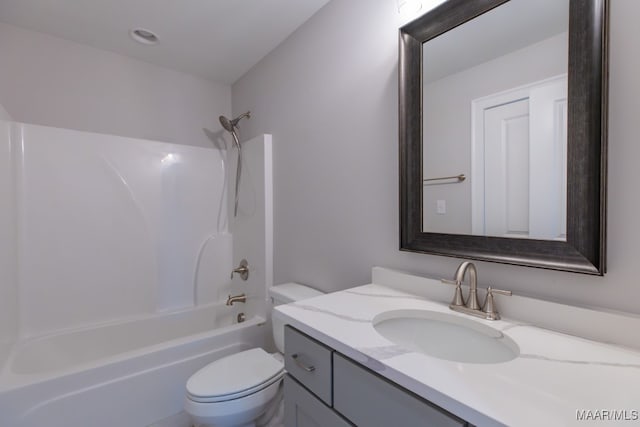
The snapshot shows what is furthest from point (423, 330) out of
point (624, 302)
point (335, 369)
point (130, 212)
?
point (130, 212)

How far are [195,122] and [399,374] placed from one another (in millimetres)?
2591

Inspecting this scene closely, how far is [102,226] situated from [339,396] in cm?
208

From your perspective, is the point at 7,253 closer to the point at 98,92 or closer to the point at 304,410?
the point at 98,92

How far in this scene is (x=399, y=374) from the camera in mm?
607

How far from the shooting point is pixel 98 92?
210 centimetres

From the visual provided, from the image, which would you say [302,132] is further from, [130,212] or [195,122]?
[130,212]

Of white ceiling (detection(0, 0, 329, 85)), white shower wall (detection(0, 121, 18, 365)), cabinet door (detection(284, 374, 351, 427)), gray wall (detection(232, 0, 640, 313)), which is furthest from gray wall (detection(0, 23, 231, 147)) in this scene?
cabinet door (detection(284, 374, 351, 427))

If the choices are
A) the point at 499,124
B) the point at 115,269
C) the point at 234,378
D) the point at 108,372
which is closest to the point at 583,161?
the point at 499,124

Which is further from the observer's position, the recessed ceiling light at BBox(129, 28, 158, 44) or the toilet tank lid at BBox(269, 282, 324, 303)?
the recessed ceiling light at BBox(129, 28, 158, 44)

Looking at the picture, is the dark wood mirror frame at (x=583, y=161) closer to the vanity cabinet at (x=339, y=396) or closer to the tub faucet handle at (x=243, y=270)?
the vanity cabinet at (x=339, y=396)

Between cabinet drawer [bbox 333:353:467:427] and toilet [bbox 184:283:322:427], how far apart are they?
0.51m

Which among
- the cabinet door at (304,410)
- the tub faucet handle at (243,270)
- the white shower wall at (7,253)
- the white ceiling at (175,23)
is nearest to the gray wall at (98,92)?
the white ceiling at (175,23)

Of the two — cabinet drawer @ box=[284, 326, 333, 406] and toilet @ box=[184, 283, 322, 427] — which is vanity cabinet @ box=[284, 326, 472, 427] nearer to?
cabinet drawer @ box=[284, 326, 333, 406]

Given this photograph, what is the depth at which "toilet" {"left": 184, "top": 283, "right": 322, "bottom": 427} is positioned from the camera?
1192 mm
